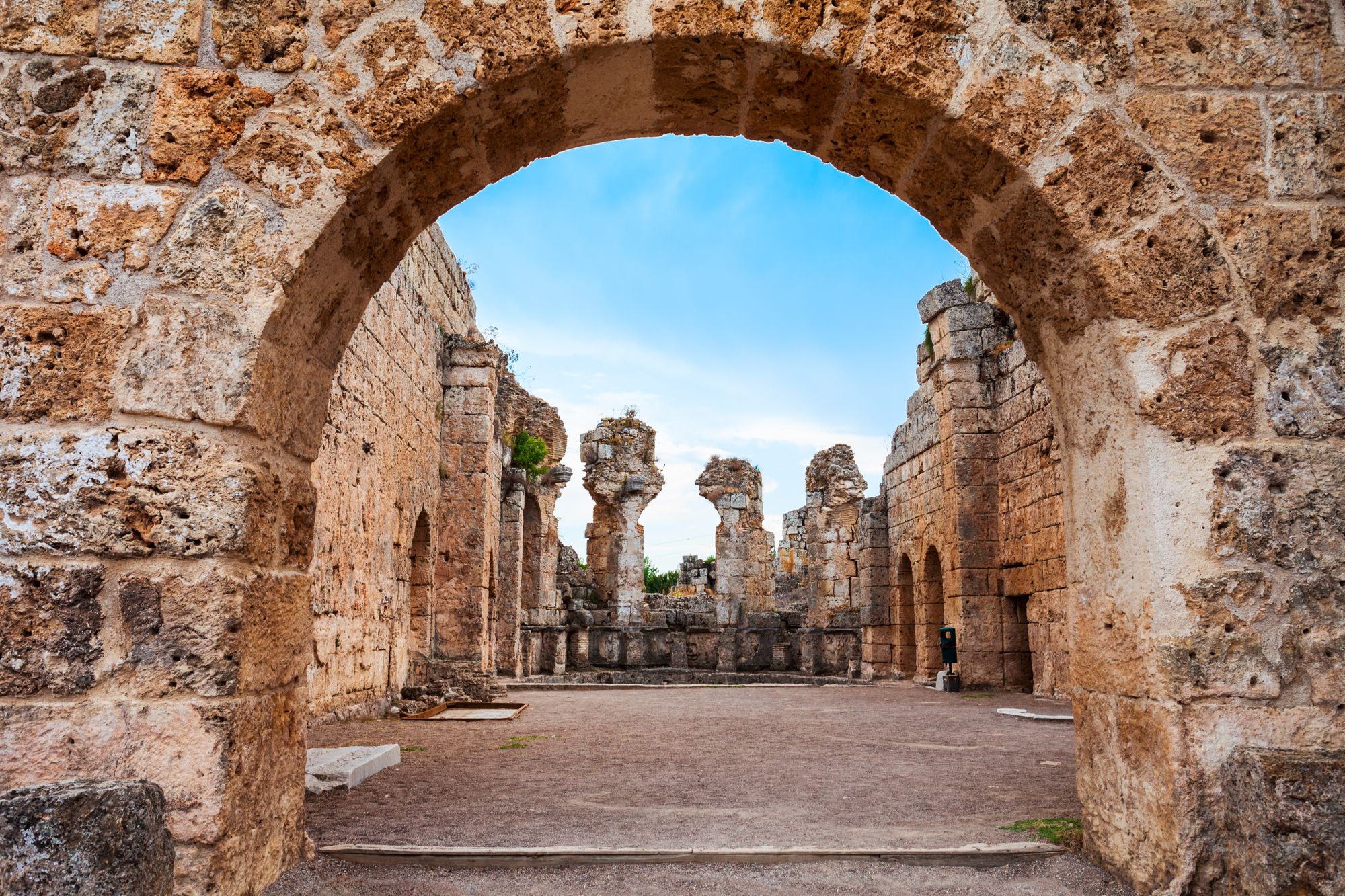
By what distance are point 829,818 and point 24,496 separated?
2.83 metres

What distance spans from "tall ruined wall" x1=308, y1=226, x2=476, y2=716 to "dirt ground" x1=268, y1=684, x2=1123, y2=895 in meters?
0.67

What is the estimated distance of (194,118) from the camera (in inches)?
101

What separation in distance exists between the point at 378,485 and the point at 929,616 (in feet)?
24.9

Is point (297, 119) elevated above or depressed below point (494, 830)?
above

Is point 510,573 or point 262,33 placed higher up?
point 262,33

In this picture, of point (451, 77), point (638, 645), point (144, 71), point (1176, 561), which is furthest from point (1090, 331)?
point (638, 645)

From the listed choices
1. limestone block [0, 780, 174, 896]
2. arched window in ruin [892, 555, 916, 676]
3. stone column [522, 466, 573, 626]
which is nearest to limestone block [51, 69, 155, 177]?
limestone block [0, 780, 174, 896]

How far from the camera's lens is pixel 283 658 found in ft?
8.52

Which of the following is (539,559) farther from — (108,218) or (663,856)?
(108,218)

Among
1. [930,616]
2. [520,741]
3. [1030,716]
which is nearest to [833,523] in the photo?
[930,616]

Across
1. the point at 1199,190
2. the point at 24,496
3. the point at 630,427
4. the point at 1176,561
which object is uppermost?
the point at 630,427

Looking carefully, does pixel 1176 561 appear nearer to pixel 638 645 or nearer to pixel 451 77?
pixel 451 77

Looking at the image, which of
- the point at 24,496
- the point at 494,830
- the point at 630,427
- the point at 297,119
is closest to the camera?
the point at 24,496

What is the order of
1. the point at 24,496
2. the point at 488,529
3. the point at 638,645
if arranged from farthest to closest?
1. the point at 638,645
2. the point at 488,529
3. the point at 24,496
